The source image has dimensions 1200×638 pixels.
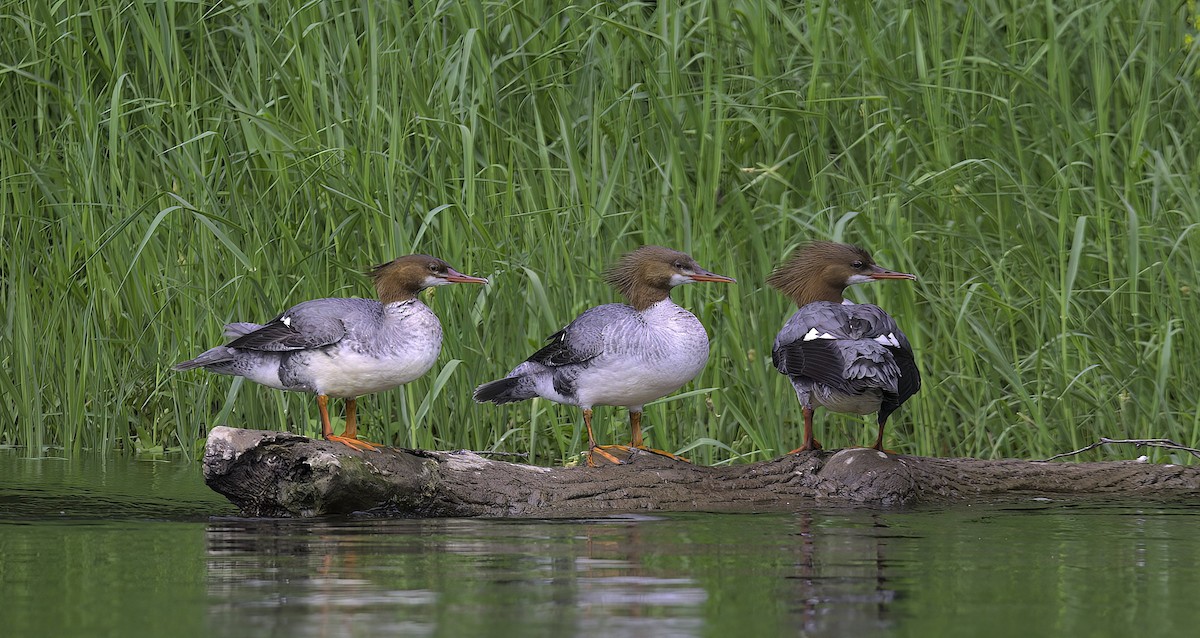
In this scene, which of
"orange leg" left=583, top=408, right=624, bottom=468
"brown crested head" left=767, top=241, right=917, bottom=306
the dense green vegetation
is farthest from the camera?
the dense green vegetation

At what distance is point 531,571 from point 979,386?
11.3 feet

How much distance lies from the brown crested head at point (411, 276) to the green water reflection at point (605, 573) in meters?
1.16

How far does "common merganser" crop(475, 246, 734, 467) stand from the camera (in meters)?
6.36

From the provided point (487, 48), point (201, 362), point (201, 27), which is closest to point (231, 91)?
point (201, 27)

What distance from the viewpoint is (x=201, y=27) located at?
8789 millimetres

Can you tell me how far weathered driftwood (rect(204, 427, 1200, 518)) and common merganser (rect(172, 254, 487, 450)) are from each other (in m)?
0.21

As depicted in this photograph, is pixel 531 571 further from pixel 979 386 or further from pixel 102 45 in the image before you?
pixel 102 45

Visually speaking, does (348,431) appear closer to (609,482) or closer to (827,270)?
(609,482)

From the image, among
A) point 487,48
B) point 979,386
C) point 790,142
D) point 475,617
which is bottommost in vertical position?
point 475,617

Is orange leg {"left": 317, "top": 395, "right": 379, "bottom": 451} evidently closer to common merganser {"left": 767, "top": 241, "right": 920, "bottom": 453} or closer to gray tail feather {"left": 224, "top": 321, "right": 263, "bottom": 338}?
gray tail feather {"left": 224, "top": 321, "right": 263, "bottom": 338}

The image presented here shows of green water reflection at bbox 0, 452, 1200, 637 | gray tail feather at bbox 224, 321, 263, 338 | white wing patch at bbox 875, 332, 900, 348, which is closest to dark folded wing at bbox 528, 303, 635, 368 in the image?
green water reflection at bbox 0, 452, 1200, 637

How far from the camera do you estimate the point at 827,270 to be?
22.7 ft

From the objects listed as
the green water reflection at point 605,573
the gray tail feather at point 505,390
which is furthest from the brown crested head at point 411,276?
the green water reflection at point 605,573

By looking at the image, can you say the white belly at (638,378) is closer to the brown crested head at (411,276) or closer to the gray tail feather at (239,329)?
the brown crested head at (411,276)
